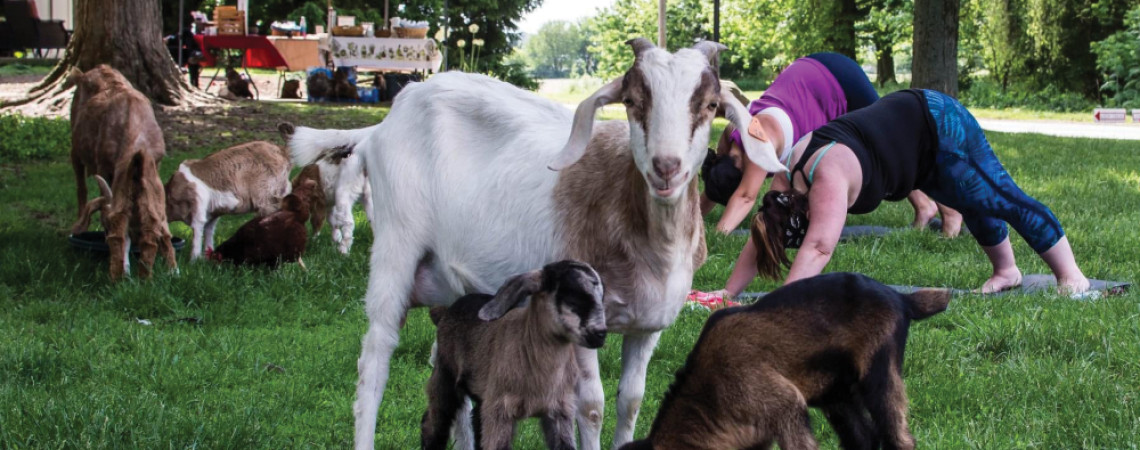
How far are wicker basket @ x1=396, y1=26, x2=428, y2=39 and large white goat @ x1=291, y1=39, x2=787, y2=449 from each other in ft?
47.2

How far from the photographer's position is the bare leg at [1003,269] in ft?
19.6

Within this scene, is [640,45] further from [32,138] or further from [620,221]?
[32,138]

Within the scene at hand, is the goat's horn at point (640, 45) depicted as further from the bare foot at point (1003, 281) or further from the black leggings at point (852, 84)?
the black leggings at point (852, 84)

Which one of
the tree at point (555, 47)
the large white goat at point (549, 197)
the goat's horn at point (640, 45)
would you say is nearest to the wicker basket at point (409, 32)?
the large white goat at point (549, 197)

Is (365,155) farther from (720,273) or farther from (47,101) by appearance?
(47,101)

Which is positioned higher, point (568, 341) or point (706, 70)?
point (706, 70)

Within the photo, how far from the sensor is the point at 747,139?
3100 mm

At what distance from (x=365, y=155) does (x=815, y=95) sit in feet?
14.4

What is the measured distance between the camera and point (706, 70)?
300 centimetres

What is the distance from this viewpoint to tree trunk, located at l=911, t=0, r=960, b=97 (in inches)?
573

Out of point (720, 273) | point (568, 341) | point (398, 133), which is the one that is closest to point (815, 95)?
point (720, 273)

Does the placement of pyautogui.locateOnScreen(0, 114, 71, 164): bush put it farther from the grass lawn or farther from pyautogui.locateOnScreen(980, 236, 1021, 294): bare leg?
pyautogui.locateOnScreen(980, 236, 1021, 294): bare leg

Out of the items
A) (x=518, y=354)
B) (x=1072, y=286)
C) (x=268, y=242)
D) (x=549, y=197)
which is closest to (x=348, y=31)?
(x=268, y=242)

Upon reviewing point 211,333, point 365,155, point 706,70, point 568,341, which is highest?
point 706,70
